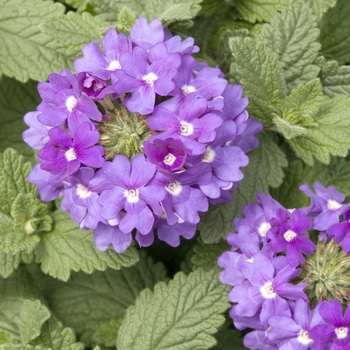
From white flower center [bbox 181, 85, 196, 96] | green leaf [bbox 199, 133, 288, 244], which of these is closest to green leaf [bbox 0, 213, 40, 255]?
green leaf [bbox 199, 133, 288, 244]

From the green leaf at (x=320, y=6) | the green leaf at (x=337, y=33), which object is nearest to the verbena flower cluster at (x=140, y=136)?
the green leaf at (x=320, y=6)

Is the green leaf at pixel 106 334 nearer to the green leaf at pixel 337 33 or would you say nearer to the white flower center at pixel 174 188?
the white flower center at pixel 174 188

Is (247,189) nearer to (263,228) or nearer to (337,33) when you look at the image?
(263,228)

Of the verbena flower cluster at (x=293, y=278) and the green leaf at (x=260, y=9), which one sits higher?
the green leaf at (x=260, y=9)

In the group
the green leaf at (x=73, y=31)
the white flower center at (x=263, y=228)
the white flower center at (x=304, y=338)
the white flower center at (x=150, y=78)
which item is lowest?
the white flower center at (x=304, y=338)

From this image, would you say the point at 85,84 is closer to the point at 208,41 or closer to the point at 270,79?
the point at 270,79
